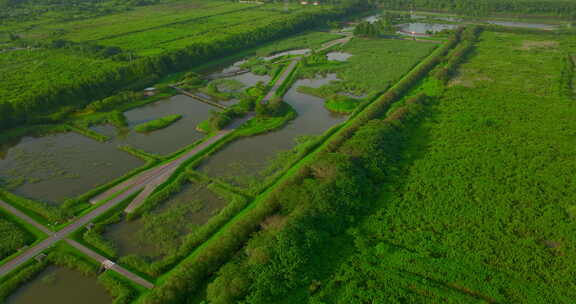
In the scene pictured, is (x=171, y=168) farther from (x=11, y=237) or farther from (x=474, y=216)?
(x=474, y=216)

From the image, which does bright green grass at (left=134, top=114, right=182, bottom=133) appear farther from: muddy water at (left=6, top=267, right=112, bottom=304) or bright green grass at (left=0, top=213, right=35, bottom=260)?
muddy water at (left=6, top=267, right=112, bottom=304)

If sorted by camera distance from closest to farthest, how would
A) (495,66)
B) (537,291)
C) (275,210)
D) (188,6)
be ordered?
1. (537,291)
2. (275,210)
3. (495,66)
4. (188,6)

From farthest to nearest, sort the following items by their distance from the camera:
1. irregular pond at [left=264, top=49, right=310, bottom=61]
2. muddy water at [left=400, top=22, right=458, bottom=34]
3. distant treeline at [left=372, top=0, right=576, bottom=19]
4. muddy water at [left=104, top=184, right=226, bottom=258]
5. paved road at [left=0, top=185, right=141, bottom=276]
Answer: distant treeline at [left=372, top=0, right=576, bottom=19] < muddy water at [left=400, top=22, right=458, bottom=34] < irregular pond at [left=264, top=49, right=310, bottom=61] < muddy water at [left=104, top=184, right=226, bottom=258] < paved road at [left=0, top=185, right=141, bottom=276]

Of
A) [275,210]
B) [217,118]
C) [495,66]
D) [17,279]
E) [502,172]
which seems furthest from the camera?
[495,66]

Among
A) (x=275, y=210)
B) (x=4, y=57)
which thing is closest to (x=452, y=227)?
(x=275, y=210)

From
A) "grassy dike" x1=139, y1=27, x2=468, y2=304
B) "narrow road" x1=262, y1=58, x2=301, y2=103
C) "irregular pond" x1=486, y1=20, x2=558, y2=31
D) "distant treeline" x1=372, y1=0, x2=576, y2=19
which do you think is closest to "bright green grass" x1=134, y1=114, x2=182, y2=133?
"narrow road" x1=262, y1=58, x2=301, y2=103

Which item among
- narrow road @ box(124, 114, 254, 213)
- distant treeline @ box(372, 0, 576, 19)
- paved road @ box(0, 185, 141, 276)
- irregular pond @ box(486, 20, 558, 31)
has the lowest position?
paved road @ box(0, 185, 141, 276)

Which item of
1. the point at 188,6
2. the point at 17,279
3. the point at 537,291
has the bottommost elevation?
the point at 537,291

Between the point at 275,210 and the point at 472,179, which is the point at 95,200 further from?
the point at 472,179
